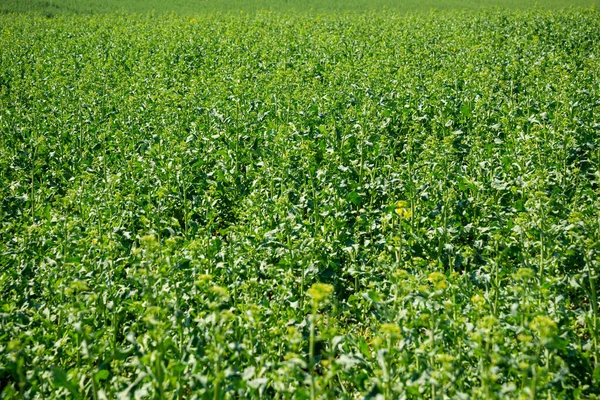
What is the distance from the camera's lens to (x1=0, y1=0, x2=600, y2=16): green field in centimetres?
3253

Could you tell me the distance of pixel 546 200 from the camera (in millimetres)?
4918

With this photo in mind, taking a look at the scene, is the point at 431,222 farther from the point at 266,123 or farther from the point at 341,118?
the point at 266,123

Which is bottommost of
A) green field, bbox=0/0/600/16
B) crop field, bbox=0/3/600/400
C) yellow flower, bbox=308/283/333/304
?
crop field, bbox=0/3/600/400

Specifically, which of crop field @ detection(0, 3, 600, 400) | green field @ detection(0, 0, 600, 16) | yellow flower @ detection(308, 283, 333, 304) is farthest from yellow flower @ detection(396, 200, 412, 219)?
green field @ detection(0, 0, 600, 16)

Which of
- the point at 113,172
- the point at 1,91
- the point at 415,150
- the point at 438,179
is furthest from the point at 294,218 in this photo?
the point at 1,91

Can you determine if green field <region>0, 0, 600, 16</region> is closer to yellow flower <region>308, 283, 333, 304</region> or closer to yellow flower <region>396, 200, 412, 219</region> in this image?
yellow flower <region>396, 200, 412, 219</region>

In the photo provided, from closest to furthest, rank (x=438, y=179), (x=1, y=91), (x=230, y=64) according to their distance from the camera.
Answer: (x=438, y=179) → (x=1, y=91) → (x=230, y=64)

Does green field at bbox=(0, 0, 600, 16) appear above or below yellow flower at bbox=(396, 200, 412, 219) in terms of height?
above

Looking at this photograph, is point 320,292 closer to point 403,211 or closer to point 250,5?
point 403,211

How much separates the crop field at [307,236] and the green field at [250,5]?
2120cm

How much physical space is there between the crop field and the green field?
69.5 feet

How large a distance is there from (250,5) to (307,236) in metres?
32.5

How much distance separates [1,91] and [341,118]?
8.62 metres

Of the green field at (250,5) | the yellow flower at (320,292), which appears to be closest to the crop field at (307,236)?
the yellow flower at (320,292)
